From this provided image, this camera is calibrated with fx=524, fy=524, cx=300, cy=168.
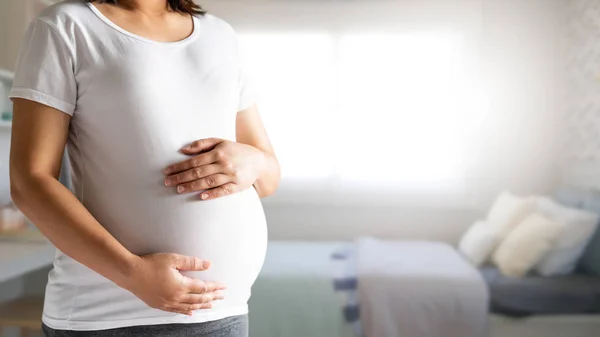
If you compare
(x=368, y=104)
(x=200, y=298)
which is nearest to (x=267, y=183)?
(x=200, y=298)

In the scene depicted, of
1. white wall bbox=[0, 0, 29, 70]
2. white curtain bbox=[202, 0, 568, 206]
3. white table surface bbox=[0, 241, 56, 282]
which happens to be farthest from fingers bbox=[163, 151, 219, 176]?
white wall bbox=[0, 0, 29, 70]

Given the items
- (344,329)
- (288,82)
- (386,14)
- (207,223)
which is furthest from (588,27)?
(207,223)

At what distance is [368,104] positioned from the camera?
1557 millimetres

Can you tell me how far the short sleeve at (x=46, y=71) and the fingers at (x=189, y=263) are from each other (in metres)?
0.22

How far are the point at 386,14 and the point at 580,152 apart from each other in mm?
664

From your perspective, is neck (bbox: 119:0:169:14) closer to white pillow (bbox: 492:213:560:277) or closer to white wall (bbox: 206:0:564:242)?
white wall (bbox: 206:0:564:242)

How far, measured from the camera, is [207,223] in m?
0.72

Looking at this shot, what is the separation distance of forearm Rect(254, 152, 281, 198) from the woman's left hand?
46 mm

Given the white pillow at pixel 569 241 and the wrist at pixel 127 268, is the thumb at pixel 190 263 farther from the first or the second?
the white pillow at pixel 569 241

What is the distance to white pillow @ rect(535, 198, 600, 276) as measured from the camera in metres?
1.41

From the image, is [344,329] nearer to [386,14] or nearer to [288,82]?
[288,82]

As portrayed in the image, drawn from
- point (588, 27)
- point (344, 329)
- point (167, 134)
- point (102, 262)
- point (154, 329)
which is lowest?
point (344, 329)

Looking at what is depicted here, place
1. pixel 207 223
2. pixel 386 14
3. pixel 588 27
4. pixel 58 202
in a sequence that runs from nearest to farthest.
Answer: pixel 58 202
pixel 207 223
pixel 588 27
pixel 386 14

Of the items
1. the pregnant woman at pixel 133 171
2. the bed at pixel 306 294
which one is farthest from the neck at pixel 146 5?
the bed at pixel 306 294
